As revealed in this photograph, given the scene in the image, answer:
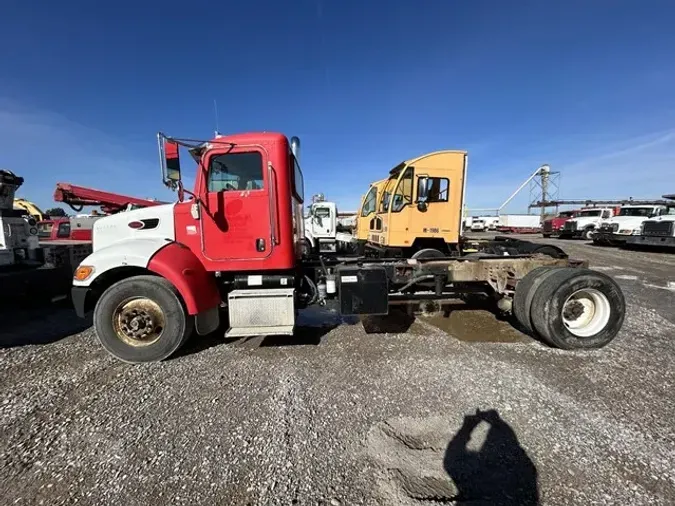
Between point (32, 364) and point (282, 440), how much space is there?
11.8 ft

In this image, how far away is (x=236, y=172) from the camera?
4035 millimetres

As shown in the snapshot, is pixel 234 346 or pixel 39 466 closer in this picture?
pixel 39 466

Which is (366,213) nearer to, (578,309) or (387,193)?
(387,193)

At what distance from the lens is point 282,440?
2459 mm

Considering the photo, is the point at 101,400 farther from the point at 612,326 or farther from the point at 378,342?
the point at 612,326

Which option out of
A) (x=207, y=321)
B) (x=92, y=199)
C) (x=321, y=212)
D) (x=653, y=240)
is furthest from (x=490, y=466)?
(x=653, y=240)

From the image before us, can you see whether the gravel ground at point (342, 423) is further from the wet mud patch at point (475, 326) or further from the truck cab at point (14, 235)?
the truck cab at point (14, 235)

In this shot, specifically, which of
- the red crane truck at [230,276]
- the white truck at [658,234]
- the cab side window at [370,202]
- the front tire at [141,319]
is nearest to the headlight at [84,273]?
the red crane truck at [230,276]

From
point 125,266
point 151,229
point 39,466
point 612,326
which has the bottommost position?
point 39,466

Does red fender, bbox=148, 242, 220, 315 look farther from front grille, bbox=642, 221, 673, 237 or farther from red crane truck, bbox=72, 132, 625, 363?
front grille, bbox=642, 221, 673, 237

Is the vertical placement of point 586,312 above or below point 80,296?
below

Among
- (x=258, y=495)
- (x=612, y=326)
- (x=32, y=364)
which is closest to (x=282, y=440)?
(x=258, y=495)

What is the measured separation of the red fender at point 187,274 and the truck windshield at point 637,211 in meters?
25.1

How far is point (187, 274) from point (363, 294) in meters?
2.34
